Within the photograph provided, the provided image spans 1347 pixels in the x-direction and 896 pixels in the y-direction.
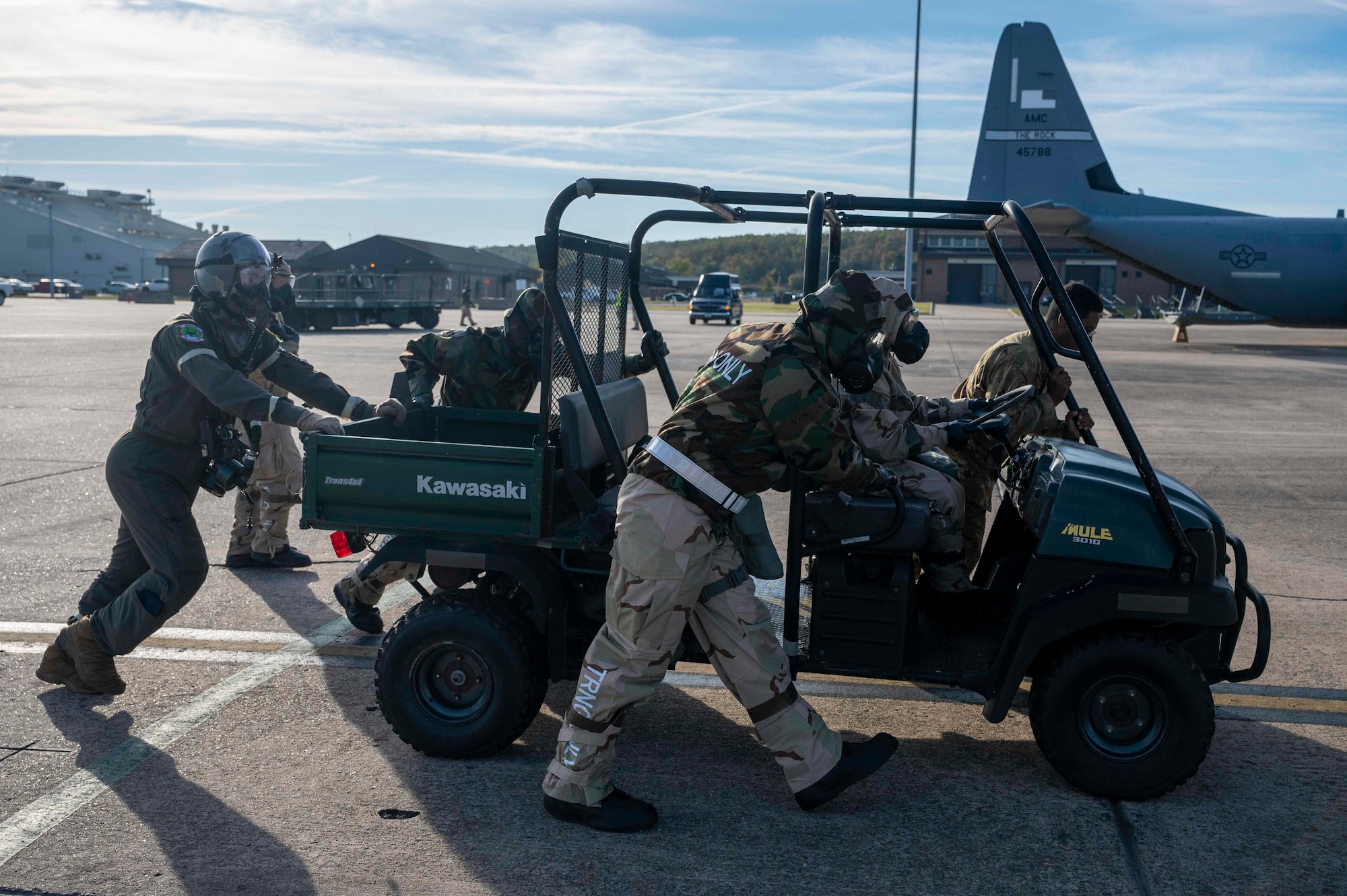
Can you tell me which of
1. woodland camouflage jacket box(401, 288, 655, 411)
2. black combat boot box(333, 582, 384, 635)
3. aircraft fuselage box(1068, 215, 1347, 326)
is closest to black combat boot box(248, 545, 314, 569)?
black combat boot box(333, 582, 384, 635)

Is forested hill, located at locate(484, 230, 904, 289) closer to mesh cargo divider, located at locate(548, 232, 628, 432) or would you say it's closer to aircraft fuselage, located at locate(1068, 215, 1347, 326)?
aircraft fuselage, located at locate(1068, 215, 1347, 326)

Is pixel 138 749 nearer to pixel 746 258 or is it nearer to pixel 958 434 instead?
pixel 958 434

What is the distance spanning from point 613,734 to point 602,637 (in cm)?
33

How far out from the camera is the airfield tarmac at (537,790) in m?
3.48

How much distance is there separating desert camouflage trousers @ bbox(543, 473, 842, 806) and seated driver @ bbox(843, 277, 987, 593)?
89 cm

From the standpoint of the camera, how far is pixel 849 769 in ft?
12.7

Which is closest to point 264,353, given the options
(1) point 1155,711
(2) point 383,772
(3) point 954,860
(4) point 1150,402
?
(2) point 383,772

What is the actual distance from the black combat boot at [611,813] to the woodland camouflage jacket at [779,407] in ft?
3.38

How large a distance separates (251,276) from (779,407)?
2798 millimetres

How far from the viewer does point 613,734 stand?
3.79 meters

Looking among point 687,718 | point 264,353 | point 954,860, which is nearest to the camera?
point 954,860

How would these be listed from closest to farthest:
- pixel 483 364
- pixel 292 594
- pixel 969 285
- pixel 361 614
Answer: pixel 361 614, pixel 483 364, pixel 292 594, pixel 969 285

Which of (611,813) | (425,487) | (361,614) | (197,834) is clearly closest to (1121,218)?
(361,614)

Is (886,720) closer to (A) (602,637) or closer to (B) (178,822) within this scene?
(A) (602,637)
